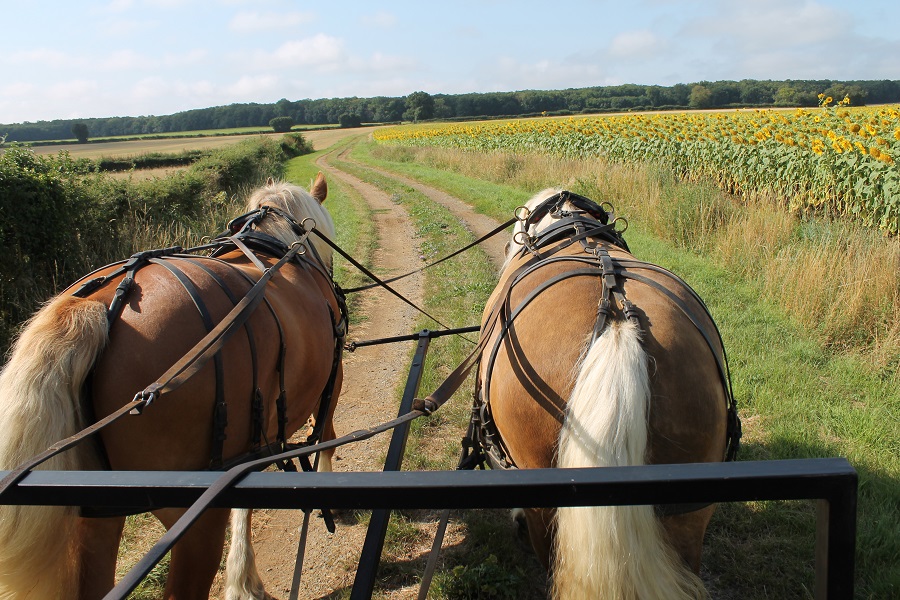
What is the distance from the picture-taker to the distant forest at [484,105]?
46906 millimetres

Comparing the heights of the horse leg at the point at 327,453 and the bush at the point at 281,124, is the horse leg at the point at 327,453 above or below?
below

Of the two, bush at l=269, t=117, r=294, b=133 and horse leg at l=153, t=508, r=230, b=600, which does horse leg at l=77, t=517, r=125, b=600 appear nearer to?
horse leg at l=153, t=508, r=230, b=600

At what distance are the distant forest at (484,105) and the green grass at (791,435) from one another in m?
37.0

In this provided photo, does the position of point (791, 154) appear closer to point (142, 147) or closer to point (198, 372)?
point (198, 372)

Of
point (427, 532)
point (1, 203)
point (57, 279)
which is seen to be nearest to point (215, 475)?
point (427, 532)

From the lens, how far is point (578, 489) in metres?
1.21

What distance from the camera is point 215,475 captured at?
141 cm

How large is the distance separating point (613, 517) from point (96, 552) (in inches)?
75.4

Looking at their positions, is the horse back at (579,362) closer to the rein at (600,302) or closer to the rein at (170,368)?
the rein at (600,302)

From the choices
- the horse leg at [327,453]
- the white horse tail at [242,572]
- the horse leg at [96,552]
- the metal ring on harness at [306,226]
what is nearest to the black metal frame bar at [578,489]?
the horse leg at [96,552]

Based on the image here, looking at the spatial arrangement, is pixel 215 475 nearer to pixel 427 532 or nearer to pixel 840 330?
pixel 427 532

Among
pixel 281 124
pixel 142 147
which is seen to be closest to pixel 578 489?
pixel 142 147

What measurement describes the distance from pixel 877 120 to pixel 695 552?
38.1ft

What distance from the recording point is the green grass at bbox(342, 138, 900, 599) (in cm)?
292
